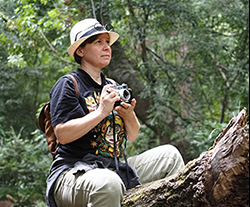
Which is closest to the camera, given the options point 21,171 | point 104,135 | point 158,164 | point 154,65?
point 104,135

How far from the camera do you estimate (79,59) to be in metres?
2.39

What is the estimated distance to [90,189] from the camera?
1816 mm

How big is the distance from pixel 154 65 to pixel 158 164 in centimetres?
250

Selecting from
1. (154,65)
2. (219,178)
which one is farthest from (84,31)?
(154,65)

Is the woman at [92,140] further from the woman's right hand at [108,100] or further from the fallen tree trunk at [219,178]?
the fallen tree trunk at [219,178]

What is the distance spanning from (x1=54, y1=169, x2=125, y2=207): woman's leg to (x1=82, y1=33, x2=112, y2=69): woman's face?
75cm

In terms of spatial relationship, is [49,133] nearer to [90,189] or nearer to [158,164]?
[90,189]

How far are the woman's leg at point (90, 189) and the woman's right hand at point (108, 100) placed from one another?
1.13 ft

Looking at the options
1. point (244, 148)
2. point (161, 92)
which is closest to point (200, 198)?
point (244, 148)

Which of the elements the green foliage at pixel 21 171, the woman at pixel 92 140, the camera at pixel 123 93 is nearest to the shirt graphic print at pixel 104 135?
the woman at pixel 92 140

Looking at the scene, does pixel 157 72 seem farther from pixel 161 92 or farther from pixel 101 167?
pixel 101 167

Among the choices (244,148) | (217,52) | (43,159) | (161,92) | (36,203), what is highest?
(244,148)

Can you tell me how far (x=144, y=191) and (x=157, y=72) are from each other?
10.0ft

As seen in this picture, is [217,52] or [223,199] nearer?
[223,199]
